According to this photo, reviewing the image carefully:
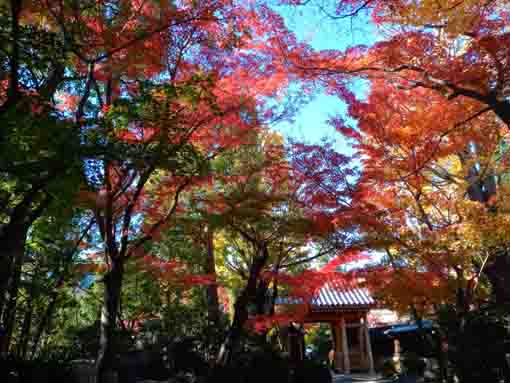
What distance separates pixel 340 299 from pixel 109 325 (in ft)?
41.4

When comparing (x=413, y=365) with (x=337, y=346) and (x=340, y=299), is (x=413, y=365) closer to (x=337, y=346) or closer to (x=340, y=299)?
(x=340, y=299)

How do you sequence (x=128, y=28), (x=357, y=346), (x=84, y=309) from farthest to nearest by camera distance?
(x=357, y=346) → (x=84, y=309) → (x=128, y=28)

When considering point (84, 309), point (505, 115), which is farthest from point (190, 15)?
point (84, 309)

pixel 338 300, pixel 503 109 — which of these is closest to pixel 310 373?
pixel 338 300

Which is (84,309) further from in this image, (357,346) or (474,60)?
(474,60)

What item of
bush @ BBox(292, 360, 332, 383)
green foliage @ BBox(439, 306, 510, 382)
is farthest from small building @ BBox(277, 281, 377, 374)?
green foliage @ BBox(439, 306, 510, 382)

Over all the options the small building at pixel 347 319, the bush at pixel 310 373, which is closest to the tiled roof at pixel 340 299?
the small building at pixel 347 319

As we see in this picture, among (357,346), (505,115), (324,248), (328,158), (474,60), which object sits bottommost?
(357,346)

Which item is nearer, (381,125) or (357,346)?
(381,125)

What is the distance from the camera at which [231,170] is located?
10.7 m

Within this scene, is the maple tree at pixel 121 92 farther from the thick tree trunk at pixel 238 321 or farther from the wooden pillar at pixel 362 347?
the wooden pillar at pixel 362 347

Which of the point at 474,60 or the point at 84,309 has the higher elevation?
the point at 474,60

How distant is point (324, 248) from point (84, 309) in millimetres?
9905

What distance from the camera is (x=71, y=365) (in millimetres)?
A: 9055
